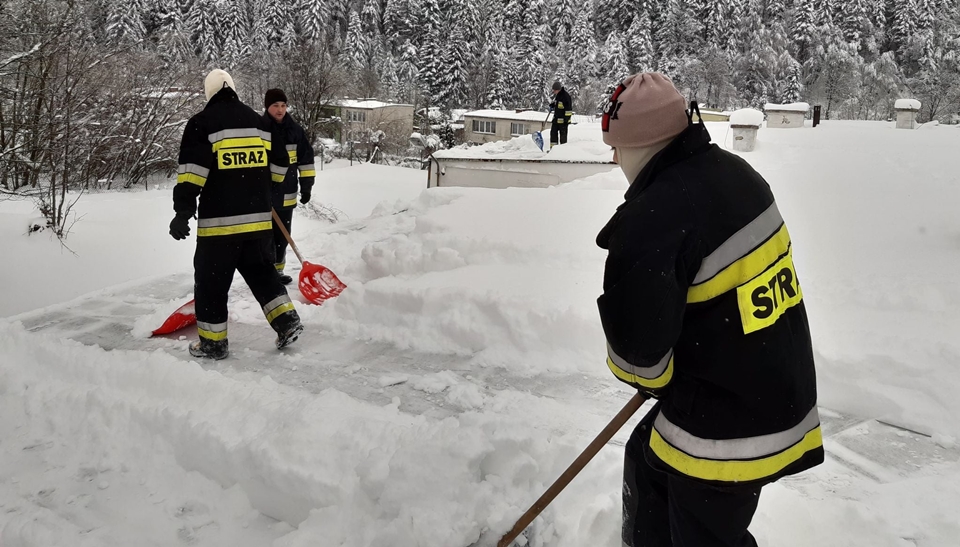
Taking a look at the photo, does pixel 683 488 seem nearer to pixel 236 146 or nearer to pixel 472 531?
pixel 472 531

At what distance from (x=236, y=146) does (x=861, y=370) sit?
3.80m

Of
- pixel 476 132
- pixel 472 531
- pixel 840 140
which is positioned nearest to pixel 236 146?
pixel 472 531

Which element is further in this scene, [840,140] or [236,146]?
[840,140]

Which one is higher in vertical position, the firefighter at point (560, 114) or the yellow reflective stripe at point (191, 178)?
the firefighter at point (560, 114)

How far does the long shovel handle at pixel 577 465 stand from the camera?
1.72 metres

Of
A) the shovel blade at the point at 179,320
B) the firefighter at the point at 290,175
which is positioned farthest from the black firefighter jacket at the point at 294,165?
the shovel blade at the point at 179,320

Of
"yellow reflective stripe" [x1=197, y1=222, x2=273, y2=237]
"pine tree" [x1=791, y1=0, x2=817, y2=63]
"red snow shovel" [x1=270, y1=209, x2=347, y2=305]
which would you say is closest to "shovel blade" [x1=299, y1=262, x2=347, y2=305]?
"red snow shovel" [x1=270, y1=209, x2=347, y2=305]

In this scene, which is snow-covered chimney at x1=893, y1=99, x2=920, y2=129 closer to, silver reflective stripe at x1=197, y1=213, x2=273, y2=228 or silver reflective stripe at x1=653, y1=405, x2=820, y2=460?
silver reflective stripe at x1=197, y1=213, x2=273, y2=228

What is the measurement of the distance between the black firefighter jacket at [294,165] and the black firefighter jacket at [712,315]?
4.42 meters

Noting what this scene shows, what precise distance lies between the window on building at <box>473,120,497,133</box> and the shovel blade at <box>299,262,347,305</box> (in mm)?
31366

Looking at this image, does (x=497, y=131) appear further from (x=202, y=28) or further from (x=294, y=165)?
(x=294, y=165)

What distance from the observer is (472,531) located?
2135 millimetres

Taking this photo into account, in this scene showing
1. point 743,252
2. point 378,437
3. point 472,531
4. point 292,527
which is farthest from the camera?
point 378,437

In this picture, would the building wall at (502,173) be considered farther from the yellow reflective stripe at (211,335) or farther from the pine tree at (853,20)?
the pine tree at (853,20)
